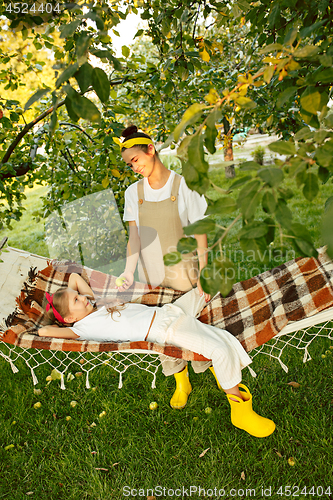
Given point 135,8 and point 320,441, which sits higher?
point 135,8

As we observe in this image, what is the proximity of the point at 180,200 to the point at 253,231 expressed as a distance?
1443mm

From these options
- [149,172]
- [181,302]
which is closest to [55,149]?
[149,172]

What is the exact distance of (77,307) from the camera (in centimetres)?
225

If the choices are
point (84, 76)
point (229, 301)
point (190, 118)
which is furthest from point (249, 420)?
point (84, 76)

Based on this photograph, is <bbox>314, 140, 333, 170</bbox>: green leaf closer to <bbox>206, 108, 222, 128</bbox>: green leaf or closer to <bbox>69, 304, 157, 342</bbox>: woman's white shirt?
<bbox>206, 108, 222, 128</bbox>: green leaf

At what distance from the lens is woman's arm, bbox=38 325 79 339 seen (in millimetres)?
2090

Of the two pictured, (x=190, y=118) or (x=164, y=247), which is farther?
(x=164, y=247)

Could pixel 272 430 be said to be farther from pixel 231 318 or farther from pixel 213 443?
pixel 231 318

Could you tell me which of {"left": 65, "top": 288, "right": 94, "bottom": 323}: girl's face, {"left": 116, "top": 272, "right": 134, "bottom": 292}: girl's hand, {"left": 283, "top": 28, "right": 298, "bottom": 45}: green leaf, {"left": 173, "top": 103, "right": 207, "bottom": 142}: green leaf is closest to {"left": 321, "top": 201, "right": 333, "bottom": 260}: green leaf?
{"left": 173, "top": 103, "right": 207, "bottom": 142}: green leaf

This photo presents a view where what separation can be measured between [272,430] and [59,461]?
1.17 meters

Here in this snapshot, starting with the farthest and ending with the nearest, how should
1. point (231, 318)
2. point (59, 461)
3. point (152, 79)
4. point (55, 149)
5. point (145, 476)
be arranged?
point (55, 149) → point (231, 318) → point (152, 79) → point (59, 461) → point (145, 476)

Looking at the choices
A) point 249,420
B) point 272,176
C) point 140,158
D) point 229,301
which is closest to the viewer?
point 272,176

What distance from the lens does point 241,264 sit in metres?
3.49

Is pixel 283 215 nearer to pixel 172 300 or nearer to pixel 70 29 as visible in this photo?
pixel 70 29
